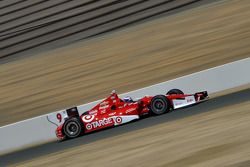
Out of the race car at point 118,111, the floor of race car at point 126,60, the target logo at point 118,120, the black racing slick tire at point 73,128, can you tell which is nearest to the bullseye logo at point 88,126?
the race car at point 118,111

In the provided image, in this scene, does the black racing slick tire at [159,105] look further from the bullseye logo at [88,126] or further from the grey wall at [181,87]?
the bullseye logo at [88,126]

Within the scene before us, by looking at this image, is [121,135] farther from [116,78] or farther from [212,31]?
[212,31]

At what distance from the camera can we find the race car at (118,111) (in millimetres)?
11125

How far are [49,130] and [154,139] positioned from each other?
118 inches

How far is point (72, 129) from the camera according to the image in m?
11.5

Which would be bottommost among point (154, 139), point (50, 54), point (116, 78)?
point (154, 139)

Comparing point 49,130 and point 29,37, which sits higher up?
point 29,37

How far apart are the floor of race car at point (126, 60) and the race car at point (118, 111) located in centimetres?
221

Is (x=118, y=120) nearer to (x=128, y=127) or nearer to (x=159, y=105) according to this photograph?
(x=128, y=127)

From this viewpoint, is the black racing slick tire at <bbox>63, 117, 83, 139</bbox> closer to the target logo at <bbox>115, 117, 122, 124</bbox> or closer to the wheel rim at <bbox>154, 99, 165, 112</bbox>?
the target logo at <bbox>115, 117, 122, 124</bbox>

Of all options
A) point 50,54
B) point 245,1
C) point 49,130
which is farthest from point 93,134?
point 245,1

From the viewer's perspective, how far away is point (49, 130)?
11.8m

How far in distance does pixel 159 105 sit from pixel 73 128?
159 centimetres

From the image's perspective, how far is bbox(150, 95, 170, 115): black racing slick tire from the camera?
11.0 metres
